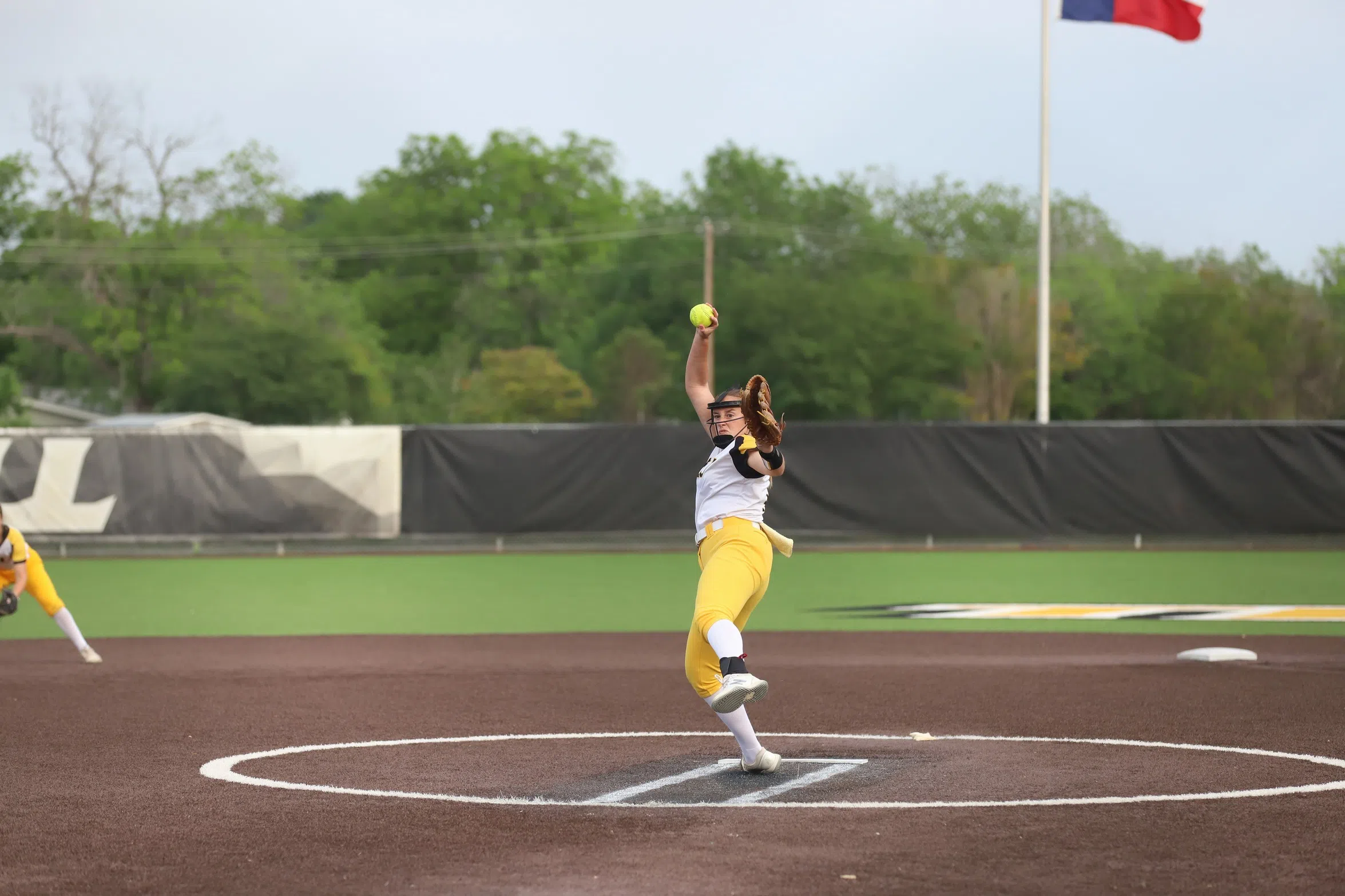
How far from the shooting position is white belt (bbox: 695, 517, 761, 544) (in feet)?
29.1

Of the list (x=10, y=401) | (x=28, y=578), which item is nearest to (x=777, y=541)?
(x=28, y=578)

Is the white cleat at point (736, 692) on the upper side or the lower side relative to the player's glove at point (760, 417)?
lower

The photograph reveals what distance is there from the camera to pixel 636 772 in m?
8.89

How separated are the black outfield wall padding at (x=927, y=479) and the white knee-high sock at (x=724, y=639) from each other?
19.7 m

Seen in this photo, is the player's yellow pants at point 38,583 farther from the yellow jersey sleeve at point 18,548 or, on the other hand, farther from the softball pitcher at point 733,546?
the softball pitcher at point 733,546

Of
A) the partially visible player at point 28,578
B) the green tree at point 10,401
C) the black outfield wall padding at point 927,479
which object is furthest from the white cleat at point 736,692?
the green tree at point 10,401

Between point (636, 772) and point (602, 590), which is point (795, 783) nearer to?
point (636, 772)

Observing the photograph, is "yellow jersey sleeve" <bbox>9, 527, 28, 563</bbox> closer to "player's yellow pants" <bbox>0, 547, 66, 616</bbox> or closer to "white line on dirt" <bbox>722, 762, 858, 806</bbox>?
"player's yellow pants" <bbox>0, 547, 66, 616</bbox>

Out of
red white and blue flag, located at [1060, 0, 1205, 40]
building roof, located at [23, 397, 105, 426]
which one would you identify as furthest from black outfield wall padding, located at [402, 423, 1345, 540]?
building roof, located at [23, 397, 105, 426]

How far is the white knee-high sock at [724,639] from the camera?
328 inches

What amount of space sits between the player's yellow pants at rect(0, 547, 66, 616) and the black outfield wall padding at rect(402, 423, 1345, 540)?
14.1 m

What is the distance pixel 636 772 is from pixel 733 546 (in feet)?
4.30

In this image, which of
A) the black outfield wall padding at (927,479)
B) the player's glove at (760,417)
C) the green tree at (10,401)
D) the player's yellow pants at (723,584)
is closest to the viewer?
the player's glove at (760,417)

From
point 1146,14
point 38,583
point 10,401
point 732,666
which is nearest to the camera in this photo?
point 732,666
